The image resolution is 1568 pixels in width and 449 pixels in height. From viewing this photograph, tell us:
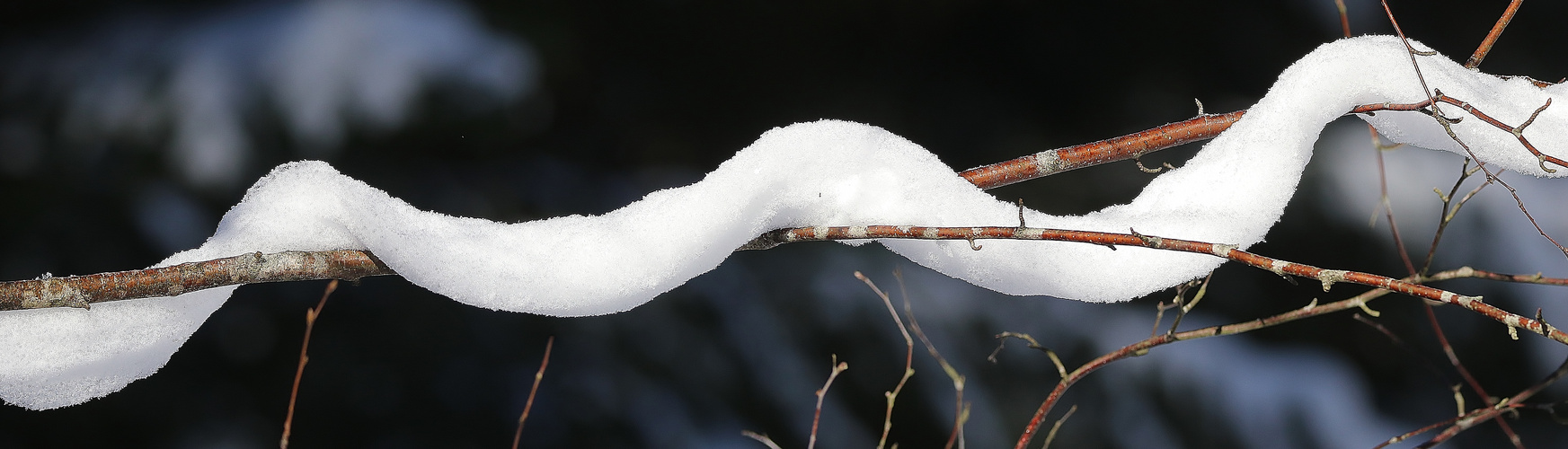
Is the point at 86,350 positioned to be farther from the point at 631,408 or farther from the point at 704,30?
the point at 704,30

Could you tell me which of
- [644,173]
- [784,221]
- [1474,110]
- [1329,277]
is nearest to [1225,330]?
[1329,277]

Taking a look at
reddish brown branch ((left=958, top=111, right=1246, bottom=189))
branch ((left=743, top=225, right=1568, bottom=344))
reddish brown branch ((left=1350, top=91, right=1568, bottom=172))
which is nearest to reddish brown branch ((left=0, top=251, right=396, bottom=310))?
branch ((left=743, top=225, right=1568, bottom=344))

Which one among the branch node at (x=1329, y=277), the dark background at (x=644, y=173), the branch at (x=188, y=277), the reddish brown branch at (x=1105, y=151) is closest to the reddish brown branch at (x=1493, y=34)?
the reddish brown branch at (x=1105, y=151)

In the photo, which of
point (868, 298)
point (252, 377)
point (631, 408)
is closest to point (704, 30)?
point (868, 298)

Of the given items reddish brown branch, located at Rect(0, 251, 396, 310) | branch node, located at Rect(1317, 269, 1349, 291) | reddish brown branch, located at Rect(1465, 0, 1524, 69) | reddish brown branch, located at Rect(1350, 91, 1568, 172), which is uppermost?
reddish brown branch, located at Rect(1465, 0, 1524, 69)

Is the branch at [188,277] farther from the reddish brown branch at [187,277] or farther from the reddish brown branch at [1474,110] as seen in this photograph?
the reddish brown branch at [1474,110]

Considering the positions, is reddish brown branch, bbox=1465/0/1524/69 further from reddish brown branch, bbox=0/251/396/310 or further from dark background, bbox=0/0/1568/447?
reddish brown branch, bbox=0/251/396/310
